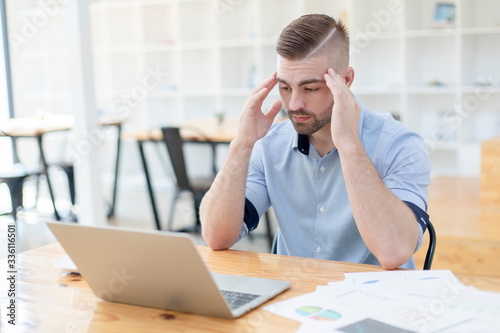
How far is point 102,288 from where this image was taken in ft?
3.58

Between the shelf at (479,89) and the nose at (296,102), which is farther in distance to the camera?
the shelf at (479,89)

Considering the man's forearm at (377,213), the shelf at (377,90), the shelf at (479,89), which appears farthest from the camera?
the shelf at (377,90)

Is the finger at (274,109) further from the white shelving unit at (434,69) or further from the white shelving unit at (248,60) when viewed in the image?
the white shelving unit at (434,69)

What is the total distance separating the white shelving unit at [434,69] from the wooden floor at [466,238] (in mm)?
2155

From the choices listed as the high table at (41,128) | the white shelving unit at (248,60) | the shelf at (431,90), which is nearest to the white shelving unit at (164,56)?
the white shelving unit at (248,60)

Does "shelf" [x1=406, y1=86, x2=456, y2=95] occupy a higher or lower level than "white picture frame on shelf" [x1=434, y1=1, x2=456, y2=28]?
lower

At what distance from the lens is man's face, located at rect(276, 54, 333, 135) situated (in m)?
1.51

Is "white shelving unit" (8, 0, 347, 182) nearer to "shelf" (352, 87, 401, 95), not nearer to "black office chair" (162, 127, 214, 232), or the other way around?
"shelf" (352, 87, 401, 95)

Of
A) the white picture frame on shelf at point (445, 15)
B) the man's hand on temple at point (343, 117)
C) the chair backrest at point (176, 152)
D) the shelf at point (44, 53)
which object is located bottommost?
the chair backrest at point (176, 152)

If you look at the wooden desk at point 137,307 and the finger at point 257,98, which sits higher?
the finger at point 257,98

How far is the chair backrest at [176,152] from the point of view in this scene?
399cm

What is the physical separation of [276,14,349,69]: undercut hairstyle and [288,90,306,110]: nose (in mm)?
90

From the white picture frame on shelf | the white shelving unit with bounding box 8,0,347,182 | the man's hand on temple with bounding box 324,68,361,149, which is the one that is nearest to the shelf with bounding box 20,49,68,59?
the white shelving unit with bounding box 8,0,347,182

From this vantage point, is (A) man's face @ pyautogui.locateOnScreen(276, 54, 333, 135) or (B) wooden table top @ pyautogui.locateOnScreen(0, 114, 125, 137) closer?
(A) man's face @ pyautogui.locateOnScreen(276, 54, 333, 135)
